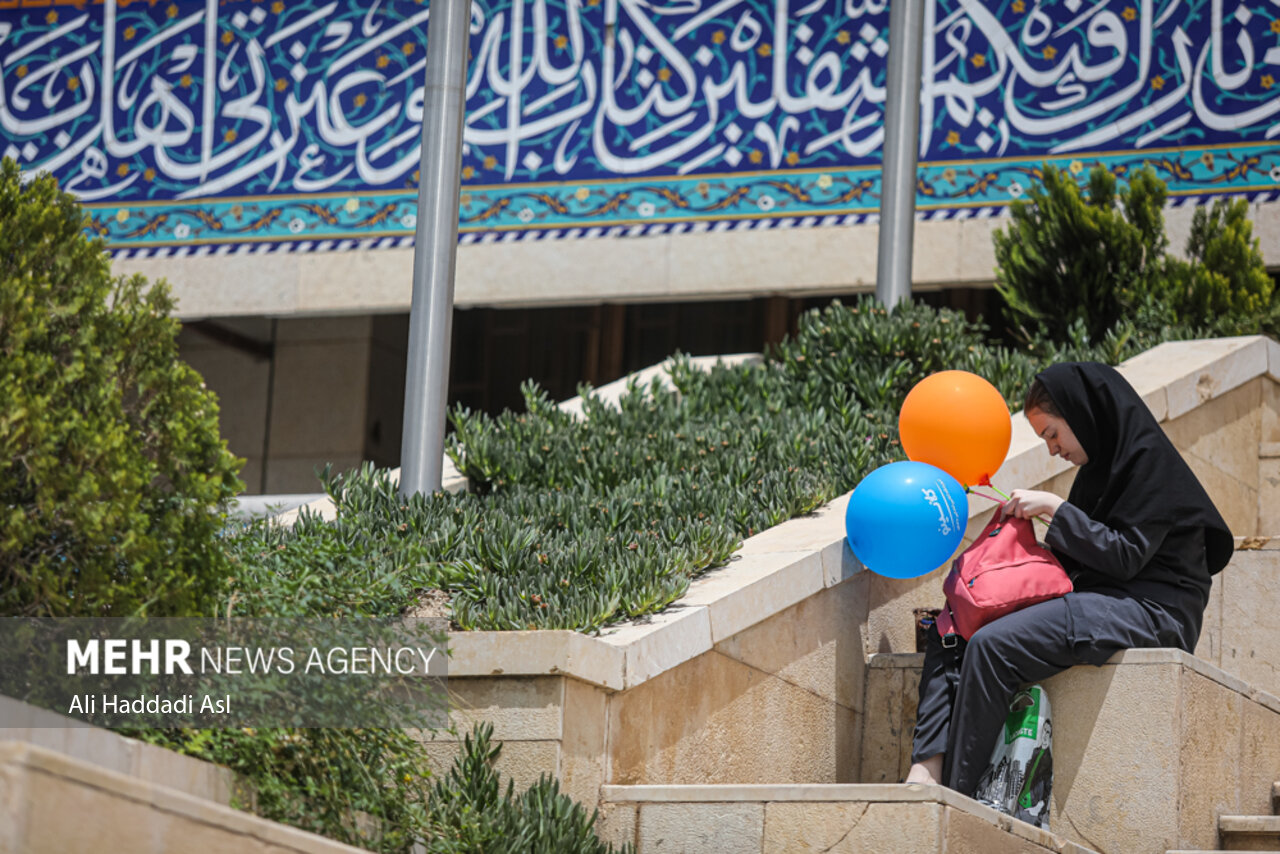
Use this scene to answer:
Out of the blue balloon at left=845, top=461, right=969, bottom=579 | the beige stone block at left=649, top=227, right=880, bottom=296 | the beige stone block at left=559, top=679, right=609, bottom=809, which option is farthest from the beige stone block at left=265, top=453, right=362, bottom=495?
the beige stone block at left=559, top=679, right=609, bottom=809

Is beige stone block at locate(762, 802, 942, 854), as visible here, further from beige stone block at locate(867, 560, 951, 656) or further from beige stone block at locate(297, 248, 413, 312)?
beige stone block at locate(297, 248, 413, 312)

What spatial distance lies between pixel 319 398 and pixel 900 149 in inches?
254

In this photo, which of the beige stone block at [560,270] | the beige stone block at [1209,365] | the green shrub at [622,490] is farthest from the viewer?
the beige stone block at [560,270]

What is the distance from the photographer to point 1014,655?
4.50 m

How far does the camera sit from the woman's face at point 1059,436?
15.7 ft

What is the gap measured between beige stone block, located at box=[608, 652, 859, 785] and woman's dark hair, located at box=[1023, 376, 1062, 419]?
1201 mm

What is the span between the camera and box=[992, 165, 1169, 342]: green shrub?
8609 mm

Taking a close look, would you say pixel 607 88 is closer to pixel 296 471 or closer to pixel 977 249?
pixel 977 249

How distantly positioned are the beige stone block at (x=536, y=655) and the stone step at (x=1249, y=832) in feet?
6.04

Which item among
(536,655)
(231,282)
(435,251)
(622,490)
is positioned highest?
(231,282)

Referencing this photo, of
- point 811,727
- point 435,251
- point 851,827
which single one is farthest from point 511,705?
point 435,251

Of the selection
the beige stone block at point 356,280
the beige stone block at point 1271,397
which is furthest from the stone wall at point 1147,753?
the beige stone block at point 356,280

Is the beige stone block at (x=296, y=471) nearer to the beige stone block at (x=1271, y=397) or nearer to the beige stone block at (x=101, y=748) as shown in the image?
the beige stone block at (x=1271, y=397)

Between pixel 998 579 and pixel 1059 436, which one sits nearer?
pixel 998 579
